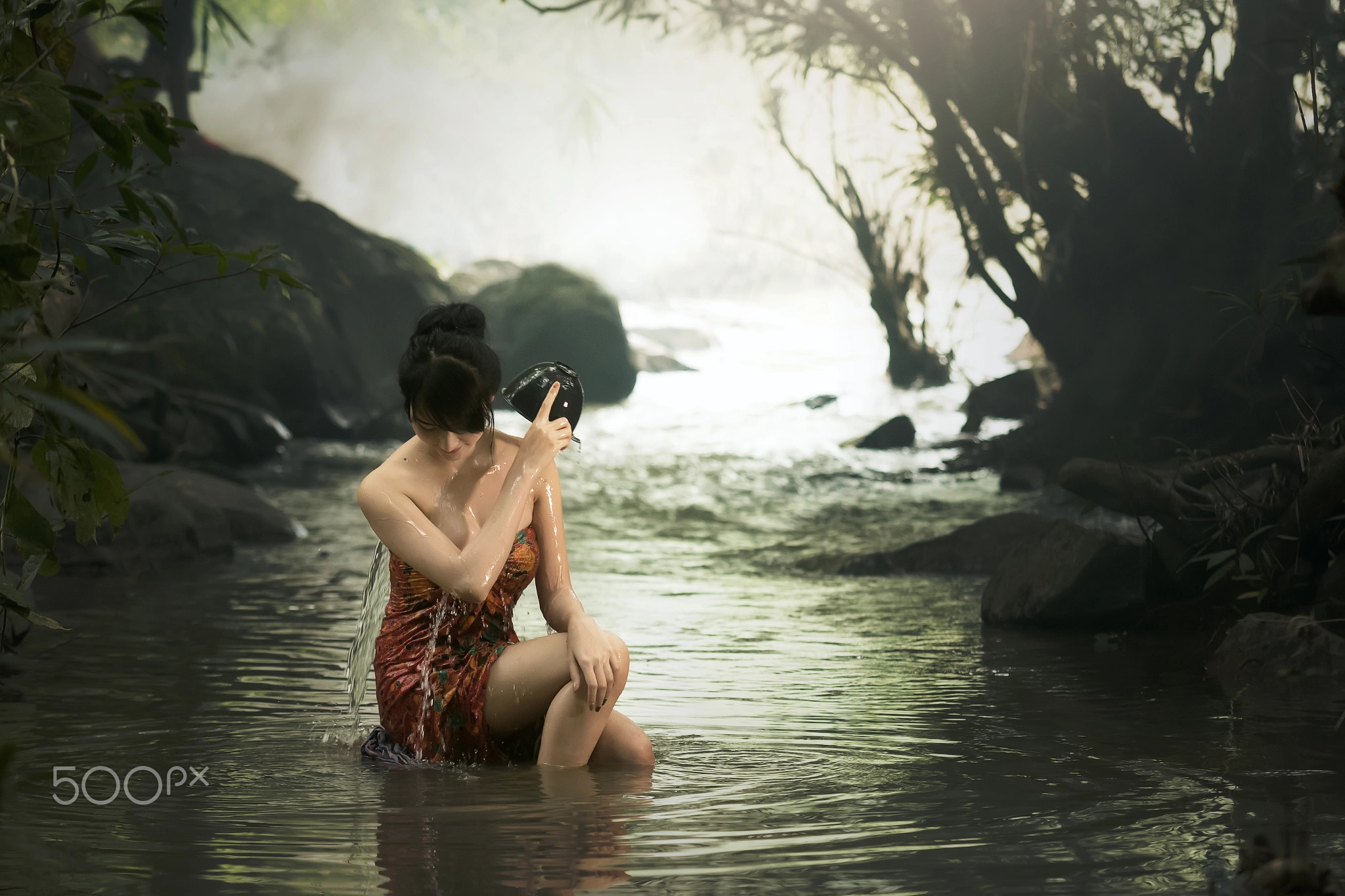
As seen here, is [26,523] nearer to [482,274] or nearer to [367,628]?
[367,628]

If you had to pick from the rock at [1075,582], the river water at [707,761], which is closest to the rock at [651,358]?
the river water at [707,761]

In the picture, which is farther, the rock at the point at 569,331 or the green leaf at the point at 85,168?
the rock at the point at 569,331

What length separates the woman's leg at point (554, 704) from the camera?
112 inches

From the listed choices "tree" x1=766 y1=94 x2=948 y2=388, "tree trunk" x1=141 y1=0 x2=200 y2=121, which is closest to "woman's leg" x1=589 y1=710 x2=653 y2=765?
"tree" x1=766 y1=94 x2=948 y2=388

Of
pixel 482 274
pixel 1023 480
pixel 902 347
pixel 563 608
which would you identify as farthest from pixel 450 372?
pixel 482 274

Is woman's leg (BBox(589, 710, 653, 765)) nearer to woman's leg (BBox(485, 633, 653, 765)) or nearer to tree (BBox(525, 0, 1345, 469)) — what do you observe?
woman's leg (BBox(485, 633, 653, 765))

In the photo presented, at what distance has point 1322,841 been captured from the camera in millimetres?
2475

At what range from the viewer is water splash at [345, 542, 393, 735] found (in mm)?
3434

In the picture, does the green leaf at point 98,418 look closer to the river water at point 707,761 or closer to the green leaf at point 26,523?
the green leaf at point 26,523

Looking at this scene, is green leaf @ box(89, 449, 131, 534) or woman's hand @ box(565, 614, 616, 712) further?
woman's hand @ box(565, 614, 616, 712)

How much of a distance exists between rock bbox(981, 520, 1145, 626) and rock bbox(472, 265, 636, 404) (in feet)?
38.6

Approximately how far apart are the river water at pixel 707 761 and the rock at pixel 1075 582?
4.7 inches

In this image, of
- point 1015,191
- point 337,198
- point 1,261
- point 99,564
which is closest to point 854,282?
point 1015,191

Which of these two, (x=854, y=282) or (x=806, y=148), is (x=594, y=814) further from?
(x=854, y=282)
